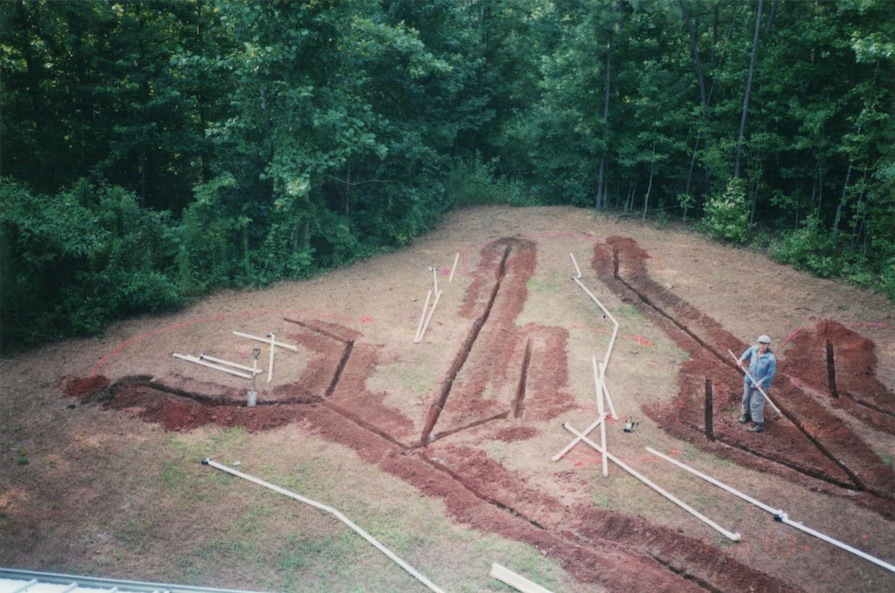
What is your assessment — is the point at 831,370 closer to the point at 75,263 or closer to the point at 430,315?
the point at 430,315

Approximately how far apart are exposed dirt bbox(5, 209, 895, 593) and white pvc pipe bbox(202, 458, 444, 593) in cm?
103

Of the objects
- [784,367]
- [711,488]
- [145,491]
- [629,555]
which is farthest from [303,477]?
[784,367]

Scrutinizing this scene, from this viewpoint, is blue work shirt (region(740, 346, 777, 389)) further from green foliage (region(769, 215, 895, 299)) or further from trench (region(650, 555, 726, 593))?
green foliage (region(769, 215, 895, 299))

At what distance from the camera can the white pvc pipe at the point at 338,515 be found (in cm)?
671

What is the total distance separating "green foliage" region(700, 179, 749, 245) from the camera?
1788cm

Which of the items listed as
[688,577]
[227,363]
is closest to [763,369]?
[688,577]

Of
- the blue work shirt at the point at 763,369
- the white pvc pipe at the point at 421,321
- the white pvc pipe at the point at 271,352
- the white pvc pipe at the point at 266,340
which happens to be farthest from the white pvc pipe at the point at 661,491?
the white pvc pipe at the point at 266,340

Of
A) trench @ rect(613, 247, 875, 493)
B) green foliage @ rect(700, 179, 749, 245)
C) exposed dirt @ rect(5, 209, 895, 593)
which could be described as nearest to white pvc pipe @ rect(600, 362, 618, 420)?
exposed dirt @ rect(5, 209, 895, 593)

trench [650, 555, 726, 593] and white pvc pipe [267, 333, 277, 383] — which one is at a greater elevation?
white pvc pipe [267, 333, 277, 383]

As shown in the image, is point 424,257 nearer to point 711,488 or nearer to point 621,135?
point 621,135

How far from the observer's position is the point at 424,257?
17578 mm

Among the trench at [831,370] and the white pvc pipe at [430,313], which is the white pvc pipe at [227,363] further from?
the trench at [831,370]

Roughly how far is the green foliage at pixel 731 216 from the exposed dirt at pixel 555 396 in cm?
227

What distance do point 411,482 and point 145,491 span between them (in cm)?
354
